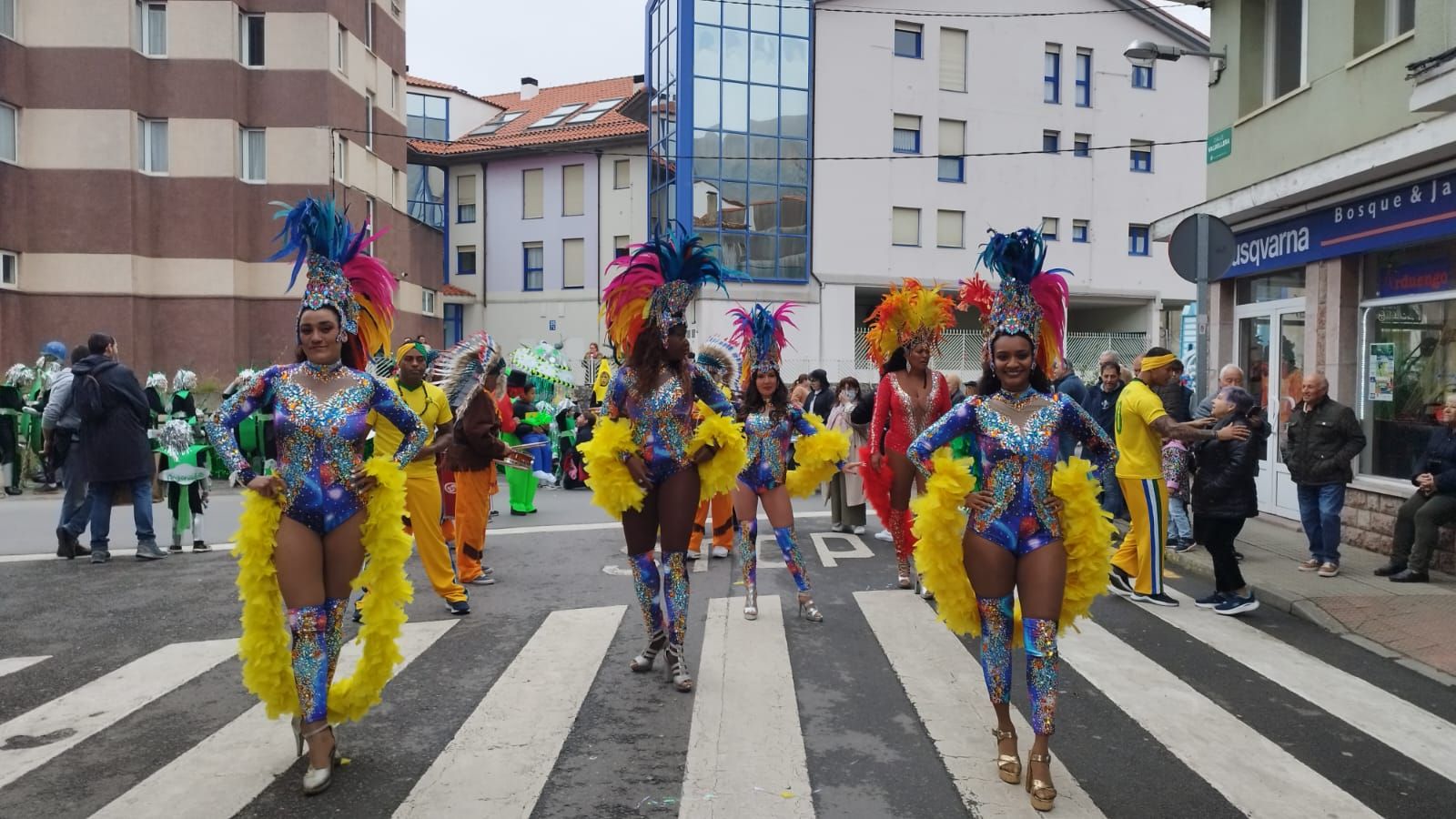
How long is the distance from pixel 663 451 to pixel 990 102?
30.3 m

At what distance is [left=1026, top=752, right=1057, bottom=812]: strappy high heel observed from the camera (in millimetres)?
4141

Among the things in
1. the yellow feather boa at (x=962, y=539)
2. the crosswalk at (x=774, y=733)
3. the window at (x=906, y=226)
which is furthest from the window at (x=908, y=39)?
the yellow feather boa at (x=962, y=539)

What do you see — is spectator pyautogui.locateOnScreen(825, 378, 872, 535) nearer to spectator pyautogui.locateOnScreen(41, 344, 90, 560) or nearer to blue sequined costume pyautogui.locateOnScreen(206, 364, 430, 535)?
blue sequined costume pyautogui.locateOnScreen(206, 364, 430, 535)

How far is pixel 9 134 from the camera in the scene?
2330 cm

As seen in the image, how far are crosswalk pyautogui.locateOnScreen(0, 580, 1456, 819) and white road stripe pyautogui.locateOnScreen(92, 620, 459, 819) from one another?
0.01m

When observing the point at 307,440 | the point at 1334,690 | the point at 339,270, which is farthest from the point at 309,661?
the point at 1334,690

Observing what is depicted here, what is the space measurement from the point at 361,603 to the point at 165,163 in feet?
79.9

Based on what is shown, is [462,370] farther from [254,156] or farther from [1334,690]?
[254,156]

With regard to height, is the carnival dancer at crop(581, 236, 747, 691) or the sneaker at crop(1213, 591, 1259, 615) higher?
the carnival dancer at crop(581, 236, 747, 691)

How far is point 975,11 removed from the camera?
1286 inches

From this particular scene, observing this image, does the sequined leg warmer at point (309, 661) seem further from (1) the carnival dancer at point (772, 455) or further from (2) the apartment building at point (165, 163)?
(2) the apartment building at point (165, 163)

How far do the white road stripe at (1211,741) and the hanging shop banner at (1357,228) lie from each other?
5.44 metres

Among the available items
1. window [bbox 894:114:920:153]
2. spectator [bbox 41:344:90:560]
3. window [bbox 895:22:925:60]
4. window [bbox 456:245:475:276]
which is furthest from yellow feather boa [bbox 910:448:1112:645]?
window [bbox 456:245:475:276]

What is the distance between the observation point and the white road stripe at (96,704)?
15.9 feet
